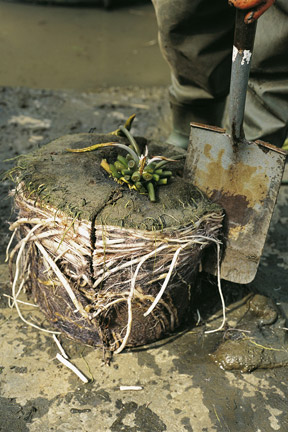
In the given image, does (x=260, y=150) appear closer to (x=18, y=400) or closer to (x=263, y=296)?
(x=263, y=296)

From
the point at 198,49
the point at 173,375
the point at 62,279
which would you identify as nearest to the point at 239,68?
the point at 198,49

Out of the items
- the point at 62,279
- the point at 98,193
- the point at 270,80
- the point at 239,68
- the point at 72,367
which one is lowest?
the point at 72,367

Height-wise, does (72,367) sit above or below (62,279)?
below

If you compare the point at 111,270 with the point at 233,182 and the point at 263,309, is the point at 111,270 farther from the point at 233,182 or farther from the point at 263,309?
the point at 263,309

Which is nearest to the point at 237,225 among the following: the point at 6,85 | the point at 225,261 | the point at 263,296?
the point at 225,261

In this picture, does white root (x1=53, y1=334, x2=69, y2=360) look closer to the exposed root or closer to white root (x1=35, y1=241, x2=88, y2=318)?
the exposed root

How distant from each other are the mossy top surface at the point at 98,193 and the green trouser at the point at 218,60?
0.72 meters

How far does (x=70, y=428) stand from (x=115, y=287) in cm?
45

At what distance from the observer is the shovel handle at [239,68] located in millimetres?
A: 1562

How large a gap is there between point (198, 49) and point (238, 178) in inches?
32.7

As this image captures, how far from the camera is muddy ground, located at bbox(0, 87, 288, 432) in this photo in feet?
5.31

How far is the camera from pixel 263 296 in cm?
207

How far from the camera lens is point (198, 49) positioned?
232 centimetres

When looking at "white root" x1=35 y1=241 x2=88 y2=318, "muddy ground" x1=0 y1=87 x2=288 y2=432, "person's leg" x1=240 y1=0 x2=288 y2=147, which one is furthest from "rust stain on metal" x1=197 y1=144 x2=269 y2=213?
"person's leg" x1=240 y1=0 x2=288 y2=147
